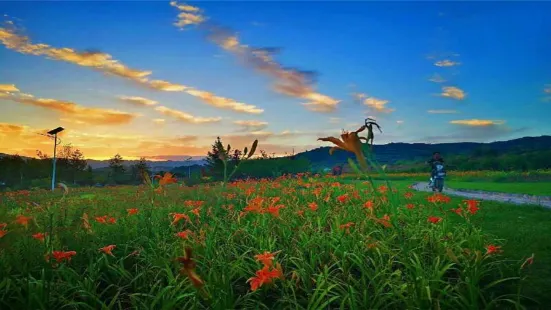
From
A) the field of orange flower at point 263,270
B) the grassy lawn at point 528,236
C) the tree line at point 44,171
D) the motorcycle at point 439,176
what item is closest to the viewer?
the field of orange flower at point 263,270

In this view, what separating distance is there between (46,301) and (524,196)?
605 inches

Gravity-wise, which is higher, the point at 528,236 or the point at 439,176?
the point at 439,176

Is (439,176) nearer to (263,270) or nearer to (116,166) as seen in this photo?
(263,270)

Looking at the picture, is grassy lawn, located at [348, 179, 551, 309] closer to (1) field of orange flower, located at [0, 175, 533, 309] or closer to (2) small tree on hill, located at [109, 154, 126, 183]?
(1) field of orange flower, located at [0, 175, 533, 309]

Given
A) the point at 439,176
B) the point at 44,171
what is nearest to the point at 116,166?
the point at 44,171

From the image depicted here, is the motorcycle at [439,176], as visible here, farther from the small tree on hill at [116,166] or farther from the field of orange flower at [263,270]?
the small tree on hill at [116,166]

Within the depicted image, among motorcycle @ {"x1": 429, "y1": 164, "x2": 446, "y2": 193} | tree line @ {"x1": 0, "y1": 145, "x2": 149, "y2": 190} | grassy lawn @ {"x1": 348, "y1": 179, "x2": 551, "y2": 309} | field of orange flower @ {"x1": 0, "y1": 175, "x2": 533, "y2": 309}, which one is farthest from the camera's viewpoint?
tree line @ {"x1": 0, "y1": 145, "x2": 149, "y2": 190}

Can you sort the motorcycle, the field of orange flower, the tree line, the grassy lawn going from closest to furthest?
the field of orange flower < the grassy lawn < the motorcycle < the tree line

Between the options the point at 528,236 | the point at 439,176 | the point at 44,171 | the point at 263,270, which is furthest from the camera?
the point at 44,171

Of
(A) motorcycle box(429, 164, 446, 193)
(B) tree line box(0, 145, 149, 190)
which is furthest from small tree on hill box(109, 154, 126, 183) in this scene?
(A) motorcycle box(429, 164, 446, 193)

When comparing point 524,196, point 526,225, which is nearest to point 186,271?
point 526,225

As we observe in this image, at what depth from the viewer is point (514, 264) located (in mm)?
4023

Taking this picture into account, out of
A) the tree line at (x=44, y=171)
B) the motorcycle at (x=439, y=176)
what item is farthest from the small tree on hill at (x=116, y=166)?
the motorcycle at (x=439, y=176)

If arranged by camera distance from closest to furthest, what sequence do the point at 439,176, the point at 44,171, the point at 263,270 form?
1. the point at 263,270
2. the point at 439,176
3. the point at 44,171
